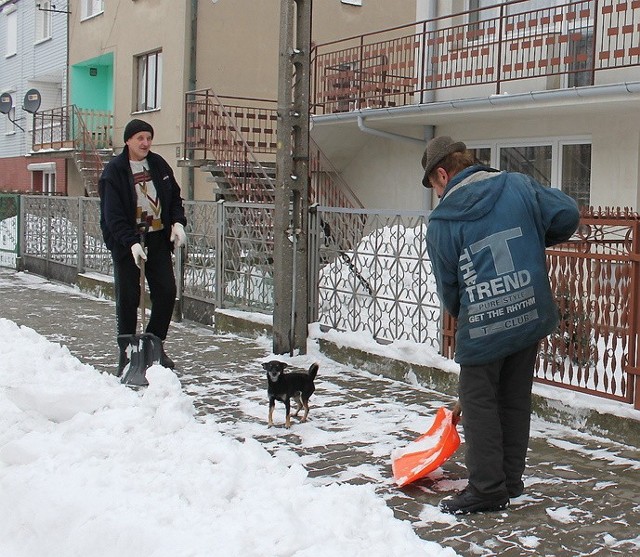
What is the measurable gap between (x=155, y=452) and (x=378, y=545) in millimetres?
1530

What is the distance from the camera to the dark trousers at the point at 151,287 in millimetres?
7574

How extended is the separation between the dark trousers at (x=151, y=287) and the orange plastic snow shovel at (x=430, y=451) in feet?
10.2

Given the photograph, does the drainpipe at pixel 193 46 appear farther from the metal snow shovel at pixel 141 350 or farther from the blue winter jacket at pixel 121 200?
the metal snow shovel at pixel 141 350

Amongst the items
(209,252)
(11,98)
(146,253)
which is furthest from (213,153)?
(11,98)

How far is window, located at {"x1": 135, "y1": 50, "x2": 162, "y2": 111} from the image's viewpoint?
22.2 metres

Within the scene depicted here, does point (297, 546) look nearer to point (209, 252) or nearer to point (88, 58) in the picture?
point (209, 252)

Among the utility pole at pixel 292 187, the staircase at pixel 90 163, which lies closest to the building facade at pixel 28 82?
the staircase at pixel 90 163

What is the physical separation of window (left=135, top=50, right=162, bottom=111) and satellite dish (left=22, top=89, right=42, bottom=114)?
193 inches

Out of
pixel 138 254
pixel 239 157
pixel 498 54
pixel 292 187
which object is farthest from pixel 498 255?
pixel 239 157

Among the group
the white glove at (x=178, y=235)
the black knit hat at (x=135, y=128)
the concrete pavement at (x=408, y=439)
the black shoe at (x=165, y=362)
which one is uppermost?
Result: the black knit hat at (x=135, y=128)

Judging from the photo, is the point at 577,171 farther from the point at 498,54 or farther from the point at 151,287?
the point at 151,287

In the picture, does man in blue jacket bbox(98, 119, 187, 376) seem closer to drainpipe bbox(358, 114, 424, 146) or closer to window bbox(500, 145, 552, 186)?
window bbox(500, 145, 552, 186)

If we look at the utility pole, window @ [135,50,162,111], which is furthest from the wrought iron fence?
the utility pole

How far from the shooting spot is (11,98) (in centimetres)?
3105
